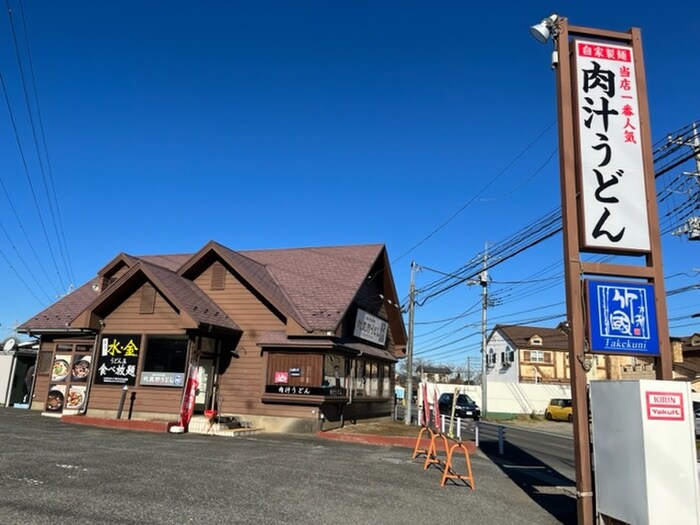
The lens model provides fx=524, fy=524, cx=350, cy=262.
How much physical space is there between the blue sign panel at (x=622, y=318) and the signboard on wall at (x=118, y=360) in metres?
14.8

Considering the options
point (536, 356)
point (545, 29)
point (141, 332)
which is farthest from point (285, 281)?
point (536, 356)

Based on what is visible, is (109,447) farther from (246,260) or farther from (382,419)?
(382,419)

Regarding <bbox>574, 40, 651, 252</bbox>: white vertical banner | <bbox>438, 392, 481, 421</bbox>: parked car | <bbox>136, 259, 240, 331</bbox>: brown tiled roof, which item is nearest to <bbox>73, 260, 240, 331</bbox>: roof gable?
<bbox>136, 259, 240, 331</bbox>: brown tiled roof

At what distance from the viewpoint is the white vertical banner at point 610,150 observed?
7809 millimetres

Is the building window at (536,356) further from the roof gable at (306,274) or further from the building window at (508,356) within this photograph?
the roof gable at (306,274)

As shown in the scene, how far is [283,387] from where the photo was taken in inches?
664

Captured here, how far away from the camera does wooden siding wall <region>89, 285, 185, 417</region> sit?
1695 cm

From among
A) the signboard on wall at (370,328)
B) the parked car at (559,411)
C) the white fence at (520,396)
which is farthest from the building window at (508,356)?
the signboard on wall at (370,328)

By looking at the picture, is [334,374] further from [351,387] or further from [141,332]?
[141,332]

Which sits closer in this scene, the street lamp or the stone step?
the street lamp

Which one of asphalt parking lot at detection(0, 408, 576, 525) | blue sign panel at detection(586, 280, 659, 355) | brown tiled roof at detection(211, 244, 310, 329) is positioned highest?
brown tiled roof at detection(211, 244, 310, 329)

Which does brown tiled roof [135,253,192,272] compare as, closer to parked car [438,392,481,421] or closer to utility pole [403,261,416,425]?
utility pole [403,261,416,425]

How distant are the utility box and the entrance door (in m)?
13.8

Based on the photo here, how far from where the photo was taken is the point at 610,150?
809 centimetres
